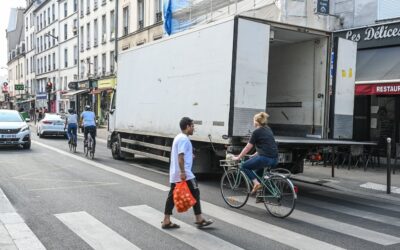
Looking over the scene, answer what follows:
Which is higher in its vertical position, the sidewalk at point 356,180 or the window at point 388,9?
the window at point 388,9

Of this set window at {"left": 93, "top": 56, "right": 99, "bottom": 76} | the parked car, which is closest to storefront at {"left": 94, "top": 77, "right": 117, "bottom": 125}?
window at {"left": 93, "top": 56, "right": 99, "bottom": 76}

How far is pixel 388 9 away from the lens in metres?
15.3

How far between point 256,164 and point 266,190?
46cm

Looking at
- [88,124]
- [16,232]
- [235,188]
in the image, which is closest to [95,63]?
[88,124]

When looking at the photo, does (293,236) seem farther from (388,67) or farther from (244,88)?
(388,67)

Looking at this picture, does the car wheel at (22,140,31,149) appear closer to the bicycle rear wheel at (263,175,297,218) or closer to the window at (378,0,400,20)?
the bicycle rear wheel at (263,175,297,218)

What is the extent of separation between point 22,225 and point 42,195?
223 centimetres

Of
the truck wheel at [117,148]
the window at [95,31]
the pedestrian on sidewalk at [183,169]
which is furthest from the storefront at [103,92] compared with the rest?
the pedestrian on sidewalk at [183,169]

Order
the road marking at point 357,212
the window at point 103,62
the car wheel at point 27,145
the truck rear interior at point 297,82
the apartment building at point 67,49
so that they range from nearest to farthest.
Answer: the road marking at point 357,212
the truck rear interior at point 297,82
the car wheel at point 27,145
the window at point 103,62
the apartment building at point 67,49

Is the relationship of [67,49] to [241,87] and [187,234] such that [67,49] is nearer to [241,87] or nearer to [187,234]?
[241,87]

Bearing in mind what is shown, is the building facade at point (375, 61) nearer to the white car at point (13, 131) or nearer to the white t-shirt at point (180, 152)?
the white t-shirt at point (180, 152)

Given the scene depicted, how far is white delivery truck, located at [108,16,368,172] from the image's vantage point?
906cm

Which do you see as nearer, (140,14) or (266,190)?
(266,190)

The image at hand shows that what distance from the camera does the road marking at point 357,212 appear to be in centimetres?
746
